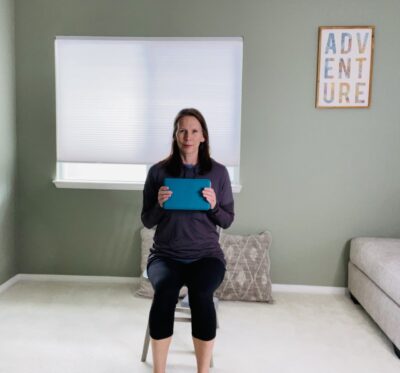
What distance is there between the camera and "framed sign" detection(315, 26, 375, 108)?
10.7ft

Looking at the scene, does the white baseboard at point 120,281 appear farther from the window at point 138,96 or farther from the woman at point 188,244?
the woman at point 188,244

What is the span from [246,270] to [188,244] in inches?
44.7

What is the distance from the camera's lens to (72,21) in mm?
3396

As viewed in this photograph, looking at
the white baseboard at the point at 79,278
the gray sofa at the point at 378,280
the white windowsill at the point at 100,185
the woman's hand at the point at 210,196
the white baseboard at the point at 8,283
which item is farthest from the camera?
the white baseboard at the point at 79,278

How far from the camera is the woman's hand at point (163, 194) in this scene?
2.20 meters

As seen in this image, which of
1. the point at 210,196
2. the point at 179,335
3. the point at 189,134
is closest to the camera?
the point at 210,196

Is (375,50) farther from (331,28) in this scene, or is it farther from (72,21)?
(72,21)

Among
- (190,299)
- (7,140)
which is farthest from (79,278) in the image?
(190,299)

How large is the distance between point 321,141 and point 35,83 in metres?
2.19

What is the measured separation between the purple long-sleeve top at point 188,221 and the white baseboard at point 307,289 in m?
1.34

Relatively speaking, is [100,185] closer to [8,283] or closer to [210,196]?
[8,283]

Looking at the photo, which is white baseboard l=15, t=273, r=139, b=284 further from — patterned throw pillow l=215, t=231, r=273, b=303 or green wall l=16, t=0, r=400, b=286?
patterned throw pillow l=215, t=231, r=273, b=303

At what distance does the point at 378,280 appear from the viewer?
2.73 m

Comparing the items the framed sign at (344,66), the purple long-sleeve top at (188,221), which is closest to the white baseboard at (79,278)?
the purple long-sleeve top at (188,221)
